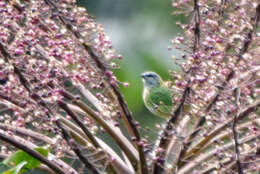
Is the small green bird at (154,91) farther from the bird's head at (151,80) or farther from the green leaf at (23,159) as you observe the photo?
the green leaf at (23,159)

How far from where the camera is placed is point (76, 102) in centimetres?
300

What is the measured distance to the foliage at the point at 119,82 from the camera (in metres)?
2.66

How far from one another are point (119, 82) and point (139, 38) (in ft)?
4.70

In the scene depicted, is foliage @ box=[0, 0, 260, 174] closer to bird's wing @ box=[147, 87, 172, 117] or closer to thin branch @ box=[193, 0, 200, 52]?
thin branch @ box=[193, 0, 200, 52]

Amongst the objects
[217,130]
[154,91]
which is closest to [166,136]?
[217,130]

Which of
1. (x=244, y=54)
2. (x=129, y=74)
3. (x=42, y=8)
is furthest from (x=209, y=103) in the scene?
(x=129, y=74)

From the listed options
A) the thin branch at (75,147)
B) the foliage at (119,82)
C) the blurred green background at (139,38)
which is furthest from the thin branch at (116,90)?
the blurred green background at (139,38)

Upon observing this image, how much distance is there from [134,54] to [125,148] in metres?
1.21

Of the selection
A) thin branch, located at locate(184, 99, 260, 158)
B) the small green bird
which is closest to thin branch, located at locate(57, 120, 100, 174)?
thin branch, located at locate(184, 99, 260, 158)

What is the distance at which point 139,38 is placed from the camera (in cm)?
433

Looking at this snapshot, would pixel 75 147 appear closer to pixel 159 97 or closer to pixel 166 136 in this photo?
pixel 166 136

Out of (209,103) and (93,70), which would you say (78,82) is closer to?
(93,70)

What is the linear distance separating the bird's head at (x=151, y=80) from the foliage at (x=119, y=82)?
0.69 m

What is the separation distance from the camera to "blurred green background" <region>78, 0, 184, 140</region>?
405 cm
